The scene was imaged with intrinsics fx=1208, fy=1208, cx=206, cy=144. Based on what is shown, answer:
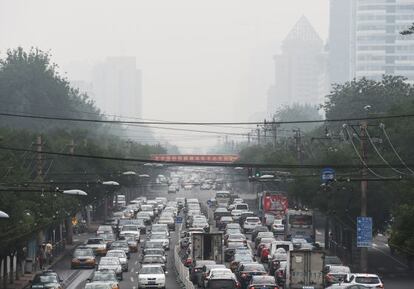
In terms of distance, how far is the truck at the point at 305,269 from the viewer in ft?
167

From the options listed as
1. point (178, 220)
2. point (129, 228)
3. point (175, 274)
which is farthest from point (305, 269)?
point (178, 220)

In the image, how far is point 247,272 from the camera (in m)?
56.1

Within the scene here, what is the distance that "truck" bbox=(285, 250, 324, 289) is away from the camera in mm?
50812

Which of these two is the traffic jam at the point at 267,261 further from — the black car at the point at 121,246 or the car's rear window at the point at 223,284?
the black car at the point at 121,246

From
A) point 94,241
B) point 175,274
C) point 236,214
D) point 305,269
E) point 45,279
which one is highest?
point 305,269

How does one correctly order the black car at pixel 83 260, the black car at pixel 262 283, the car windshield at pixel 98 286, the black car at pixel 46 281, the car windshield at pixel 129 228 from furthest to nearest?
the car windshield at pixel 129 228 → the black car at pixel 83 260 → the black car at pixel 46 281 → the black car at pixel 262 283 → the car windshield at pixel 98 286

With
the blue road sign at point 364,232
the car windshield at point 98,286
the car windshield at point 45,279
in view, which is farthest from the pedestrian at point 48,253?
the car windshield at point 98,286

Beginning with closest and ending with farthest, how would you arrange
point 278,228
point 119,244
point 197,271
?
point 197,271 → point 119,244 → point 278,228

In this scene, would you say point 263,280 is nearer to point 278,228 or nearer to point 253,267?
point 253,267

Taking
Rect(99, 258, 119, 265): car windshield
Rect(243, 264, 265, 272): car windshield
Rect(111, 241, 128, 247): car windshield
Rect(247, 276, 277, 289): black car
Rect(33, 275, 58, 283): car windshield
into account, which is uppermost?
Rect(247, 276, 277, 289): black car

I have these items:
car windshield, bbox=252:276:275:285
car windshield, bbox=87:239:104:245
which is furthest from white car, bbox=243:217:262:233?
car windshield, bbox=252:276:275:285

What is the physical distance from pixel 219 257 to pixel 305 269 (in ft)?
49.8

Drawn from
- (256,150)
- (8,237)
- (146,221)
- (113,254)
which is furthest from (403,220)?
(256,150)

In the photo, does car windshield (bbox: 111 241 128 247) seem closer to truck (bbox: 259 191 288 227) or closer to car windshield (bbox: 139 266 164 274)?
car windshield (bbox: 139 266 164 274)
